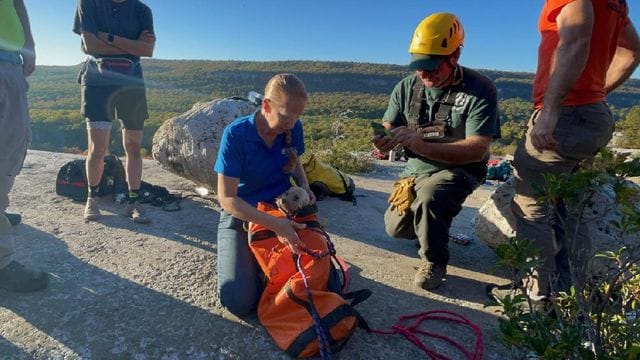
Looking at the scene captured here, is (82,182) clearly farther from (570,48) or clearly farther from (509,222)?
(570,48)

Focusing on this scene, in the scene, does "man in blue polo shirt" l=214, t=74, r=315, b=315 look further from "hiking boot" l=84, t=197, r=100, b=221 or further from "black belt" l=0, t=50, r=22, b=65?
"hiking boot" l=84, t=197, r=100, b=221

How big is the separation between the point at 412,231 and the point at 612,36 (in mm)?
1879

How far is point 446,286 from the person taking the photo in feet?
10.5

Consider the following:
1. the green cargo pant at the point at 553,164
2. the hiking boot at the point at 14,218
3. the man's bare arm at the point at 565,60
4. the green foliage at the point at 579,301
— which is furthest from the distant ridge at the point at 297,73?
the green foliage at the point at 579,301

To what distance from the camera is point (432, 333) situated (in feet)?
8.18

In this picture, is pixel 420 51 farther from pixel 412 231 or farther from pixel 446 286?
pixel 446 286

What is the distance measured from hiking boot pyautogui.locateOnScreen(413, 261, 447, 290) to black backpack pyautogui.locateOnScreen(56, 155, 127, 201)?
312 centimetres

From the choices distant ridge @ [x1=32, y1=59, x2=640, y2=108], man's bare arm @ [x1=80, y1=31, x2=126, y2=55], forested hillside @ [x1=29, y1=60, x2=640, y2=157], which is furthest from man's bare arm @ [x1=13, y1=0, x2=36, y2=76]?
distant ridge @ [x1=32, y1=59, x2=640, y2=108]

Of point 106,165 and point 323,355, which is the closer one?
point 323,355

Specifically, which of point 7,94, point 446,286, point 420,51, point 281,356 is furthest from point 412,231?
point 7,94

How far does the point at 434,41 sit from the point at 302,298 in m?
1.96

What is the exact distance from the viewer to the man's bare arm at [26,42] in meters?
2.80

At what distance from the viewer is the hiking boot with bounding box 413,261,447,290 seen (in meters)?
3.09

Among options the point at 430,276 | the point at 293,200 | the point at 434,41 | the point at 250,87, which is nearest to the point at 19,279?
the point at 293,200
